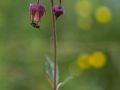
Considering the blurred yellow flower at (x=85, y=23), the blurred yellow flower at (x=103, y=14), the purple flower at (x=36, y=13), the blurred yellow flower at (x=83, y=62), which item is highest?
the purple flower at (x=36, y=13)

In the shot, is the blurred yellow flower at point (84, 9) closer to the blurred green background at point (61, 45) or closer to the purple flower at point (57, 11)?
the blurred green background at point (61, 45)

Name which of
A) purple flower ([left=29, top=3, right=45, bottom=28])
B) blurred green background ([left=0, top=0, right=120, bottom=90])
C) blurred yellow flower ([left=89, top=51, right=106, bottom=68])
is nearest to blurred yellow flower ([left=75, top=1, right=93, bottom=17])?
blurred green background ([left=0, top=0, right=120, bottom=90])

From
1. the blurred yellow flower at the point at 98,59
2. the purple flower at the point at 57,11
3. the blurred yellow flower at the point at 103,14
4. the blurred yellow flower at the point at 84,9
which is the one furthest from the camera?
the blurred yellow flower at the point at 84,9

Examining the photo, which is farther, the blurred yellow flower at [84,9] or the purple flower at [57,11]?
the blurred yellow flower at [84,9]

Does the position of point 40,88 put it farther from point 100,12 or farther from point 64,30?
point 100,12

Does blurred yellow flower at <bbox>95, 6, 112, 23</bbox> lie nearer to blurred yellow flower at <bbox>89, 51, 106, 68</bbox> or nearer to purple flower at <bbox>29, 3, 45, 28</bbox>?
blurred yellow flower at <bbox>89, 51, 106, 68</bbox>

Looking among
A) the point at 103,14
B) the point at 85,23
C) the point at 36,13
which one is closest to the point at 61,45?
the point at 85,23

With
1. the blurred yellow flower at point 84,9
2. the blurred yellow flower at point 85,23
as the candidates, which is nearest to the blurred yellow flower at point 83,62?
the blurred yellow flower at point 85,23

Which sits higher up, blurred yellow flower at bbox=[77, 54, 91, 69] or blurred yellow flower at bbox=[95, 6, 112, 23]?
blurred yellow flower at bbox=[95, 6, 112, 23]
